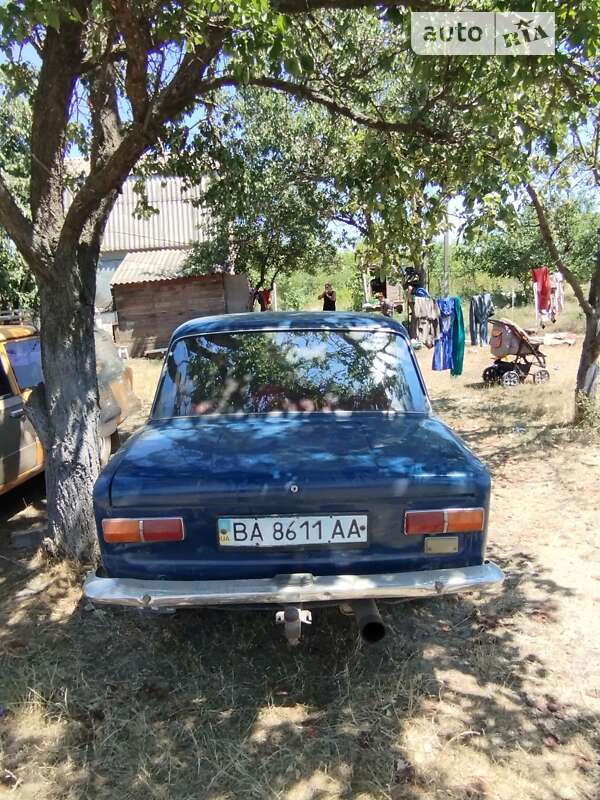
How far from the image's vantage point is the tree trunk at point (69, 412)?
3.96 meters

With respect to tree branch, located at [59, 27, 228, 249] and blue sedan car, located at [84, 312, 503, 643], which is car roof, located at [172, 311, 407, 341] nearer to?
tree branch, located at [59, 27, 228, 249]

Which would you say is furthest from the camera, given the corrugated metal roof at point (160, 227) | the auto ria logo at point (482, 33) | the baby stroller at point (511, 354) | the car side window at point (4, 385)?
the corrugated metal roof at point (160, 227)

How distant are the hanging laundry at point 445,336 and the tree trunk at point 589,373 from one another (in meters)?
3.27

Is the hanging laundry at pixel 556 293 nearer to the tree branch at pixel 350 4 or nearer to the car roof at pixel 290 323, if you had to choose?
the tree branch at pixel 350 4

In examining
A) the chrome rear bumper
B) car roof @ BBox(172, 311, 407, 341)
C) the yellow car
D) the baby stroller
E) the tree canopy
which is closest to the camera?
the chrome rear bumper

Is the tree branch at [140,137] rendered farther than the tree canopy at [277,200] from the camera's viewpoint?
No

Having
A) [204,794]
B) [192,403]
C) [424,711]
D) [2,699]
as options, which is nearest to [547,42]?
[192,403]

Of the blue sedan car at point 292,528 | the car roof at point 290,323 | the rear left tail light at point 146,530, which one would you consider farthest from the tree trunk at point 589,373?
the rear left tail light at point 146,530

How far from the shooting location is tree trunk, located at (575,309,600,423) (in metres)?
7.18

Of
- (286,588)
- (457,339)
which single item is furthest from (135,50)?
(457,339)

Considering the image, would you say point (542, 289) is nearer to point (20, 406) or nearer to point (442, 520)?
point (20, 406)

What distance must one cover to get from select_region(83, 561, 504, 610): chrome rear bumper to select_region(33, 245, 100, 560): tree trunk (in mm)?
1526

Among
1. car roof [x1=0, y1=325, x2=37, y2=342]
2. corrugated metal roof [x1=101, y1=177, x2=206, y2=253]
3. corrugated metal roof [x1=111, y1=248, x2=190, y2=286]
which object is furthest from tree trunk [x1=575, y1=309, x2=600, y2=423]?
corrugated metal roof [x1=101, y1=177, x2=206, y2=253]

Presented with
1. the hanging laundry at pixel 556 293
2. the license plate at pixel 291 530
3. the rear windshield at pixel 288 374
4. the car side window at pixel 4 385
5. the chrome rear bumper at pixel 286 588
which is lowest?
the chrome rear bumper at pixel 286 588
